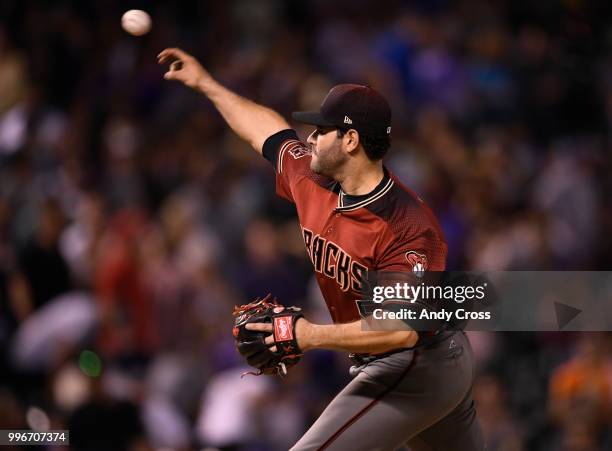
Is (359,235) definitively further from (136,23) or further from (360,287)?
(136,23)

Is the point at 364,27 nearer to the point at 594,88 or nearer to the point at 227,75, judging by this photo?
the point at 227,75

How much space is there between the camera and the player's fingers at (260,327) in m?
4.76

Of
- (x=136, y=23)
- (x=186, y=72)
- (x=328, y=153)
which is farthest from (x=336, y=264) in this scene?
(x=136, y=23)

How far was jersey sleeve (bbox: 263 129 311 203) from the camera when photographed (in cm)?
535

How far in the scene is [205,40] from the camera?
41.1 ft

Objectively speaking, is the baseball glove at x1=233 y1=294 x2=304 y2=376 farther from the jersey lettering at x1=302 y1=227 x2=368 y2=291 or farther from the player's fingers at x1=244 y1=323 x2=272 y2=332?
the jersey lettering at x1=302 y1=227 x2=368 y2=291

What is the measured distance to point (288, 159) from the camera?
543cm

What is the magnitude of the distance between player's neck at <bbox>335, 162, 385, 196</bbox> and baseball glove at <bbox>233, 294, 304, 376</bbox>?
1.97 feet

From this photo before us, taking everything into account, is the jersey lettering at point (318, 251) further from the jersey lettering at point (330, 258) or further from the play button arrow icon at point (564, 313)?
the play button arrow icon at point (564, 313)

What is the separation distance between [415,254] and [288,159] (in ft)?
3.23

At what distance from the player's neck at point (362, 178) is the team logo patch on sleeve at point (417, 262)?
42 centimetres

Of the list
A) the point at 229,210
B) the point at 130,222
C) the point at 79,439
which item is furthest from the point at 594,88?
the point at 79,439

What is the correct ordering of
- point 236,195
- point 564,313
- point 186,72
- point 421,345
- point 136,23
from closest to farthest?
point 421,345 < point 186,72 < point 136,23 < point 564,313 < point 236,195

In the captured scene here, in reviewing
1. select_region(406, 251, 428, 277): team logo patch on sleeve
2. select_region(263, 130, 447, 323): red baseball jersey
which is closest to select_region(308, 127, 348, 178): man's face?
select_region(263, 130, 447, 323): red baseball jersey
